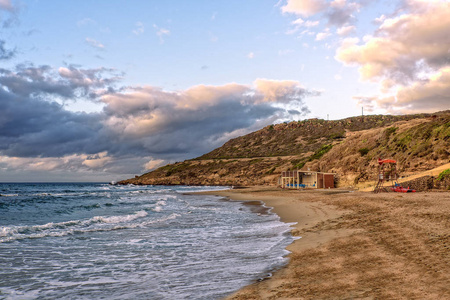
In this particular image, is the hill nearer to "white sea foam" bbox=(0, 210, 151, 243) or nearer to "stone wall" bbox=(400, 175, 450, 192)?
"stone wall" bbox=(400, 175, 450, 192)

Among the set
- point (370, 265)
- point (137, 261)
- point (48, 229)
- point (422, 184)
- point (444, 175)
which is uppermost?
point (444, 175)

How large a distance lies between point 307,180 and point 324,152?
24504 mm

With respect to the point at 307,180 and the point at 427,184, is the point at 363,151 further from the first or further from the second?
the point at 427,184

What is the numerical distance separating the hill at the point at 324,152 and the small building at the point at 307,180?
101 inches

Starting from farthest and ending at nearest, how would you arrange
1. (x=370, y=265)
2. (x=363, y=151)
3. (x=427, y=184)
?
(x=363, y=151)
(x=427, y=184)
(x=370, y=265)

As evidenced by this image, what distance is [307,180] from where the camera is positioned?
2734 inches

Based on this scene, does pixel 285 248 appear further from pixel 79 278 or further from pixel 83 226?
pixel 83 226

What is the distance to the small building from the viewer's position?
60.2 meters

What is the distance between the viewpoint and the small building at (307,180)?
2372 inches

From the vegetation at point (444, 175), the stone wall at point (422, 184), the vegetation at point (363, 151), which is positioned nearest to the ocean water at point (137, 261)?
the stone wall at point (422, 184)

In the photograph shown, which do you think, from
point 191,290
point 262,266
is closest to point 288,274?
point 262,266

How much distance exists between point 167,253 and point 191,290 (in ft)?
15.5

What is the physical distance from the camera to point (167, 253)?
1177cm

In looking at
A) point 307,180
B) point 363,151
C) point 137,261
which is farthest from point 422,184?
point 307,180
